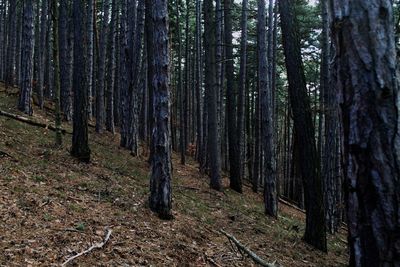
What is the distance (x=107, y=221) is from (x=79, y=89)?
495 centimetres

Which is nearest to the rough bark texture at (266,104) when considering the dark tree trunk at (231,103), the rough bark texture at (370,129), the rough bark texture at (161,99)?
the dark tree trunk at (231,103)

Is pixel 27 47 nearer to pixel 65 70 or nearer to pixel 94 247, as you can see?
pixel 65 70

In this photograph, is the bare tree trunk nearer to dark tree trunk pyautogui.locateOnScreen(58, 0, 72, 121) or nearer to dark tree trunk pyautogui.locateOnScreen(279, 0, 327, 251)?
dark tree trunk pyautogui.locateOnScreen(58, 0, 72, 121)

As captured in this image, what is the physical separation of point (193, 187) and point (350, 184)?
40.2 feet

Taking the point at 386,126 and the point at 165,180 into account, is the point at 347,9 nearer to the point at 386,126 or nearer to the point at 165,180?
the point at 386,126

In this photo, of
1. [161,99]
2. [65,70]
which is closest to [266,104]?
[161,99]

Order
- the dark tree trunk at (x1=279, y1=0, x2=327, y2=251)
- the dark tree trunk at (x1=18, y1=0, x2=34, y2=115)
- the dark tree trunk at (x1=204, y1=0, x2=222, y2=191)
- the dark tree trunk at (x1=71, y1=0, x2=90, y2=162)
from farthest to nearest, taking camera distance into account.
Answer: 1. the dark tree trunk at (x1=204, y1=0, x2=222, y2=191)
2. the dark tree trunk at (x1=18, y1=0, x2=34, y2=115)
3. the dark tree trunk at (x1=71, y1=0, x2=90, y2=162)
4. the dark tree trunk at (x1=279, y1=0, x2=327, y2=251)

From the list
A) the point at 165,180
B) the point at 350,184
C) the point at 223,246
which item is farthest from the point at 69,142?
the point at 350,184

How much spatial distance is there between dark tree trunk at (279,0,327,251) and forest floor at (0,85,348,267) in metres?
1.42

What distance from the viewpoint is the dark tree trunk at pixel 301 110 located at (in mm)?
8820

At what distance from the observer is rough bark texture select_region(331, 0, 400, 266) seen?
1.87 metres

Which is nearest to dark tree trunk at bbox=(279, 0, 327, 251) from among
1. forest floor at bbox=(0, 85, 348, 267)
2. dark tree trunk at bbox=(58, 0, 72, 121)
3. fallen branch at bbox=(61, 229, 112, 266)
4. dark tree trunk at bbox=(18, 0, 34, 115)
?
forest floor at bbox=(0, 85, 348, 267)

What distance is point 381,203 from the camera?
1875mm

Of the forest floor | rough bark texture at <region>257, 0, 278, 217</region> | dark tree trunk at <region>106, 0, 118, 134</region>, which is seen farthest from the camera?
dark tree trunk at <region>106, 0, 118, 134</region>
